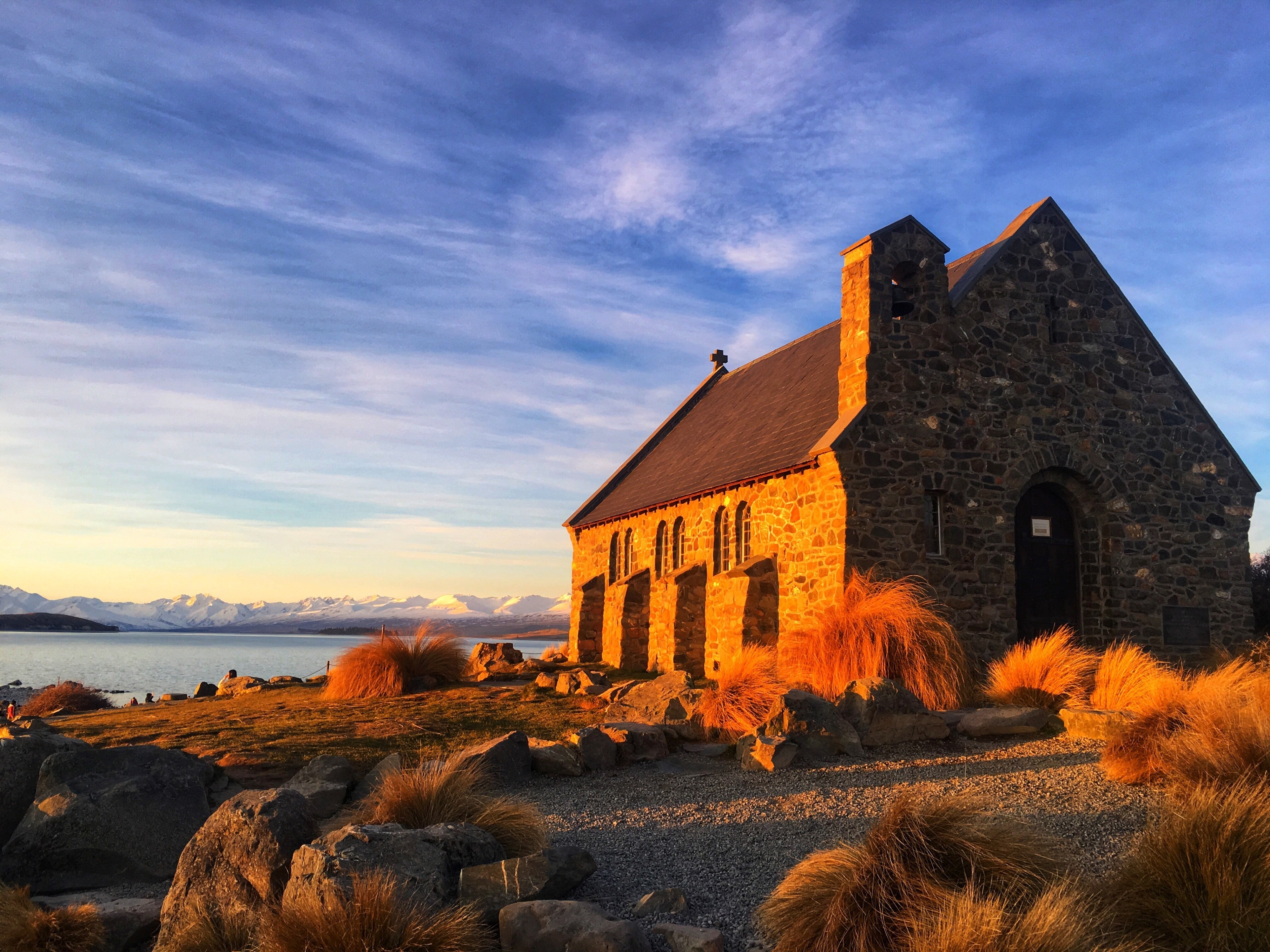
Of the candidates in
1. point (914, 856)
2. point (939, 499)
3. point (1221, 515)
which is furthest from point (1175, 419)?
point (914, 856)

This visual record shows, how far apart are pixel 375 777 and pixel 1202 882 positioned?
7.48 metres

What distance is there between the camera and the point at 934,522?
609 inches

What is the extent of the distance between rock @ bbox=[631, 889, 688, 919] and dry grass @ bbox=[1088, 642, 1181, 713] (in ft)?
24.2

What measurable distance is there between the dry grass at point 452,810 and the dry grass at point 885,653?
603 cm

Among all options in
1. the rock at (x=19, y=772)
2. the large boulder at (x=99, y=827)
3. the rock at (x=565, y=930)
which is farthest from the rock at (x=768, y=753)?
the rock at (x=19, y=772)

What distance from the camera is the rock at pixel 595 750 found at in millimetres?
10078

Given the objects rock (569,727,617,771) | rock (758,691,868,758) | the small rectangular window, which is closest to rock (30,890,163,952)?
rock (569,727,617,771)

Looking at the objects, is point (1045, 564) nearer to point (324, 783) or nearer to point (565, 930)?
point (324, 783)

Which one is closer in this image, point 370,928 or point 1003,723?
point 370,928

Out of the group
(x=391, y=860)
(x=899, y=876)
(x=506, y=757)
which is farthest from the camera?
(x=506, y=757)

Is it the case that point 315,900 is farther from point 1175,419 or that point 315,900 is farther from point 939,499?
point 1175,419

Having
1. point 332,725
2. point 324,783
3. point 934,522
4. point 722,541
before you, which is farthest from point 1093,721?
point 332,725

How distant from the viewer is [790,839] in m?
6.75

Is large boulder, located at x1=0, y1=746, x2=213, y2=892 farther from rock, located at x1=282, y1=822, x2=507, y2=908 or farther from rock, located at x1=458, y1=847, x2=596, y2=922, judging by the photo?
rock, located at x1=458, y1=847, x2=596, y2=922
